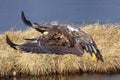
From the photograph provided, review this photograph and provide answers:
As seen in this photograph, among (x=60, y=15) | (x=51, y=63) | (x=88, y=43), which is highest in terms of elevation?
(x=60, y=15)

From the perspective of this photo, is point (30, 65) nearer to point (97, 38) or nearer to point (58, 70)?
point (58, 70)

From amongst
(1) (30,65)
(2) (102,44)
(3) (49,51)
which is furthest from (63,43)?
(2) (102,44)

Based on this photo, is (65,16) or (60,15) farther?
(60,15)

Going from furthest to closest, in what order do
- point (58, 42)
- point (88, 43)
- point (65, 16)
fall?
point (65, 16) → point (58, 42) → point (88, 43)

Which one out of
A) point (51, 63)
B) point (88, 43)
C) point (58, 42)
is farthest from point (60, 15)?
point (88, 43)

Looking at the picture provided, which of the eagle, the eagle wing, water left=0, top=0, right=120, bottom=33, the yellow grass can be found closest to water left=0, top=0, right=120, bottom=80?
water left=0, top=0, right=120, bottom=33

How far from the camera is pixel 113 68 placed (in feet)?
54.5

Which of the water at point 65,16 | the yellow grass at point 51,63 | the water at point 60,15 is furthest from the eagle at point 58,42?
the water at point 60,15

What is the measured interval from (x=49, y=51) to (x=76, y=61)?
724 centimetres

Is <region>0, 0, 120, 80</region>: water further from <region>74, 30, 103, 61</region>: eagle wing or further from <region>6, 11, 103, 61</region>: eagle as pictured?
<region>74, 30, 103, 61</region>: eagle wing

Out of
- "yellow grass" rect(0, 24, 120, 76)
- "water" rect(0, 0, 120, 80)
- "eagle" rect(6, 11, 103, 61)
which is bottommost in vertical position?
"yellow grass" rect(0, 24, 120, 76)

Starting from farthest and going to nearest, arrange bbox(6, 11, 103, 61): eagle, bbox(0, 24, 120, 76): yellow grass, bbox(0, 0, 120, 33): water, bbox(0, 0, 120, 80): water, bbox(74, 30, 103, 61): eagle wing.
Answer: bbox(0, 0, 120, 33): water
bbox(0, 0, 120, 80): water
bbox(0, 24, 120, 76): yellow grass
bbox(6, 11, 103, 61): eagle
bbox(74, 30, 103, 61): eagle wing

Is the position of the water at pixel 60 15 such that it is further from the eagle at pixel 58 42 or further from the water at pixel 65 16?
the eagle at pixel 58 42

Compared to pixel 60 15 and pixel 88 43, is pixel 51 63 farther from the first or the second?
pixel 60 15
